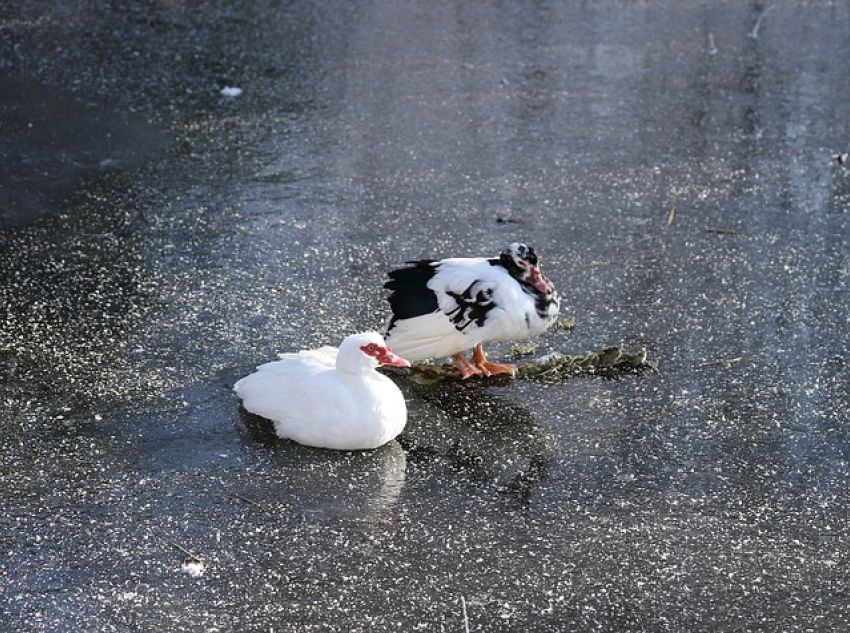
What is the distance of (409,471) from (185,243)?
267 cm

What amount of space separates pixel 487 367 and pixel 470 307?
0.37 m

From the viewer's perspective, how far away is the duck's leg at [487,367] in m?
5.16

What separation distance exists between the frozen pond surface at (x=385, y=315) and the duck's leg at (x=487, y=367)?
8 centimetres

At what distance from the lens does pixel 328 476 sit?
4359mm

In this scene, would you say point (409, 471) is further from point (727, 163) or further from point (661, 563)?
point (727, 163)

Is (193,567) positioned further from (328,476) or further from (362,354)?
(362,354)

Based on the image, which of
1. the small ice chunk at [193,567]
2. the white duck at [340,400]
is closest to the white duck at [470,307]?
the white duck at [340,400]

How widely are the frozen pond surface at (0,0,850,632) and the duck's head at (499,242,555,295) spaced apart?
0.47 metres

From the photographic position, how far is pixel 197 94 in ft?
29.9

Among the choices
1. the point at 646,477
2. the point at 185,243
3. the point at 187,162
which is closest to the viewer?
the point at 646,477

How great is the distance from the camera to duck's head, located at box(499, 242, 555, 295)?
197 inches

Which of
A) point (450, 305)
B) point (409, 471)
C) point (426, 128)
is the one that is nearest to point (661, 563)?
point (409, 471)

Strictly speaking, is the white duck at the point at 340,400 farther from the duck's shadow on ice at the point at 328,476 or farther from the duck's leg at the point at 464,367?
the duck's leg at the point at 464,367

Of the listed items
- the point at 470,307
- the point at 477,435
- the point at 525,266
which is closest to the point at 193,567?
the point at 477,435
